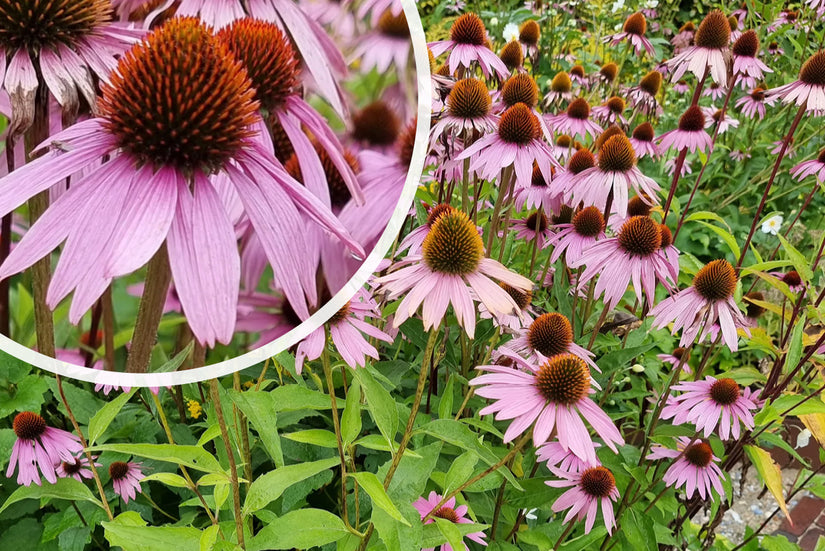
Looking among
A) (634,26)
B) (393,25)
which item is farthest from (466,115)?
(634,26)

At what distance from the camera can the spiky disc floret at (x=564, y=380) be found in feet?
2.43

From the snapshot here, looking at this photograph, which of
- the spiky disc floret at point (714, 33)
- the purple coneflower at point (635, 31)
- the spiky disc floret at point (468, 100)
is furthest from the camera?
the purple coneflower at point (635, 31)

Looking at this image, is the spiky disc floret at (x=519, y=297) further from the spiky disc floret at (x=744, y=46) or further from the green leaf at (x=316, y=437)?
the spiky disc floret at (x=744, y=46)

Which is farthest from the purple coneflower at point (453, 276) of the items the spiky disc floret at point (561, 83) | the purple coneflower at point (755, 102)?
the purple coneflower at point (755, 102)

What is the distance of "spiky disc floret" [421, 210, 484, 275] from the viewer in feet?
2.19

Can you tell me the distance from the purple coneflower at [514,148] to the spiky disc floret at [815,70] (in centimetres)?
76

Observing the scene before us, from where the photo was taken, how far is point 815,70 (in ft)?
4.66

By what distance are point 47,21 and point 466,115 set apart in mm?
775

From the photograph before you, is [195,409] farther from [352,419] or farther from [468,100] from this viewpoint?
[468,100]

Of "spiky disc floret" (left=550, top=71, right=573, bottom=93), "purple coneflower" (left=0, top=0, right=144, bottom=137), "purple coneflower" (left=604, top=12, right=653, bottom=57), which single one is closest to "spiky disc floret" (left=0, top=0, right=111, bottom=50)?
"purple coneflower" (left=0, top=0, right=144, bottom=137)

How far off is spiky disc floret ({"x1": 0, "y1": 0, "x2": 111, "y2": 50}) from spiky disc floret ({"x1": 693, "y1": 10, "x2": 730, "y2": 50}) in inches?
51.5

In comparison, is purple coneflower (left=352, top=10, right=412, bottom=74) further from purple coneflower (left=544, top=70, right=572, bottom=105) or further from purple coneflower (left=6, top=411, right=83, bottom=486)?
purple coneflower (left=544, top=70, right=572, bottom=105)

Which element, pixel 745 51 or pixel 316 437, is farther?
pixel 745 51

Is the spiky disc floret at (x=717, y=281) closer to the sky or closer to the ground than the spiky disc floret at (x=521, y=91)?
closer to the ground
